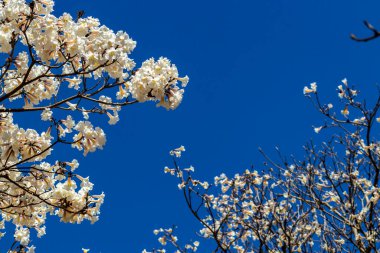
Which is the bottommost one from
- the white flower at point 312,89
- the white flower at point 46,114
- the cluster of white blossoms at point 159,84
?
the cluster of white blossoms at point 159,84

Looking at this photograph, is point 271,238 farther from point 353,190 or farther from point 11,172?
point 11,172

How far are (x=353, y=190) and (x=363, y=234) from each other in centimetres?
108

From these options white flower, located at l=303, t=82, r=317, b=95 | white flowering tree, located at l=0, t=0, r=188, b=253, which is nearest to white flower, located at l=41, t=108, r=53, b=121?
white flowering tree, located at l=0, t=0, r=188, b=253

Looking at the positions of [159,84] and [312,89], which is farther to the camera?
[312,89]

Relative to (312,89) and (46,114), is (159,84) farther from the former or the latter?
(312,89)

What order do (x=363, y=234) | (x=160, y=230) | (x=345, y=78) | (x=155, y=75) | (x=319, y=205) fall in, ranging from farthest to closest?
(x=160, y=230) < (x=345, y=78) < (x=319, y=205) < (x=363, y=234) < (x=155, y=75)

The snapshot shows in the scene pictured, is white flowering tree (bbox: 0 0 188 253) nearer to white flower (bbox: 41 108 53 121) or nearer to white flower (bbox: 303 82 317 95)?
white flower (bbox: 41 108 53 121)

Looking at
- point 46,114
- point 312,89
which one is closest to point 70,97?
point 46,114

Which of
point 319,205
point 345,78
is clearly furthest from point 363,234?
point 345,78

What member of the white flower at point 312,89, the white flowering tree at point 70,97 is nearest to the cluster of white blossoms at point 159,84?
the white flowering tree at point 70,97

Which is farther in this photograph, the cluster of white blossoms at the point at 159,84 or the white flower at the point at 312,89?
the white flower at the point at 312,89

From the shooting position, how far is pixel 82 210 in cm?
418

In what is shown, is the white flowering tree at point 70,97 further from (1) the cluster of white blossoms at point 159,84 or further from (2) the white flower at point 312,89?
(2) the white flower at point 312,89

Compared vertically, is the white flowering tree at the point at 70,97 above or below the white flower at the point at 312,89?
below
